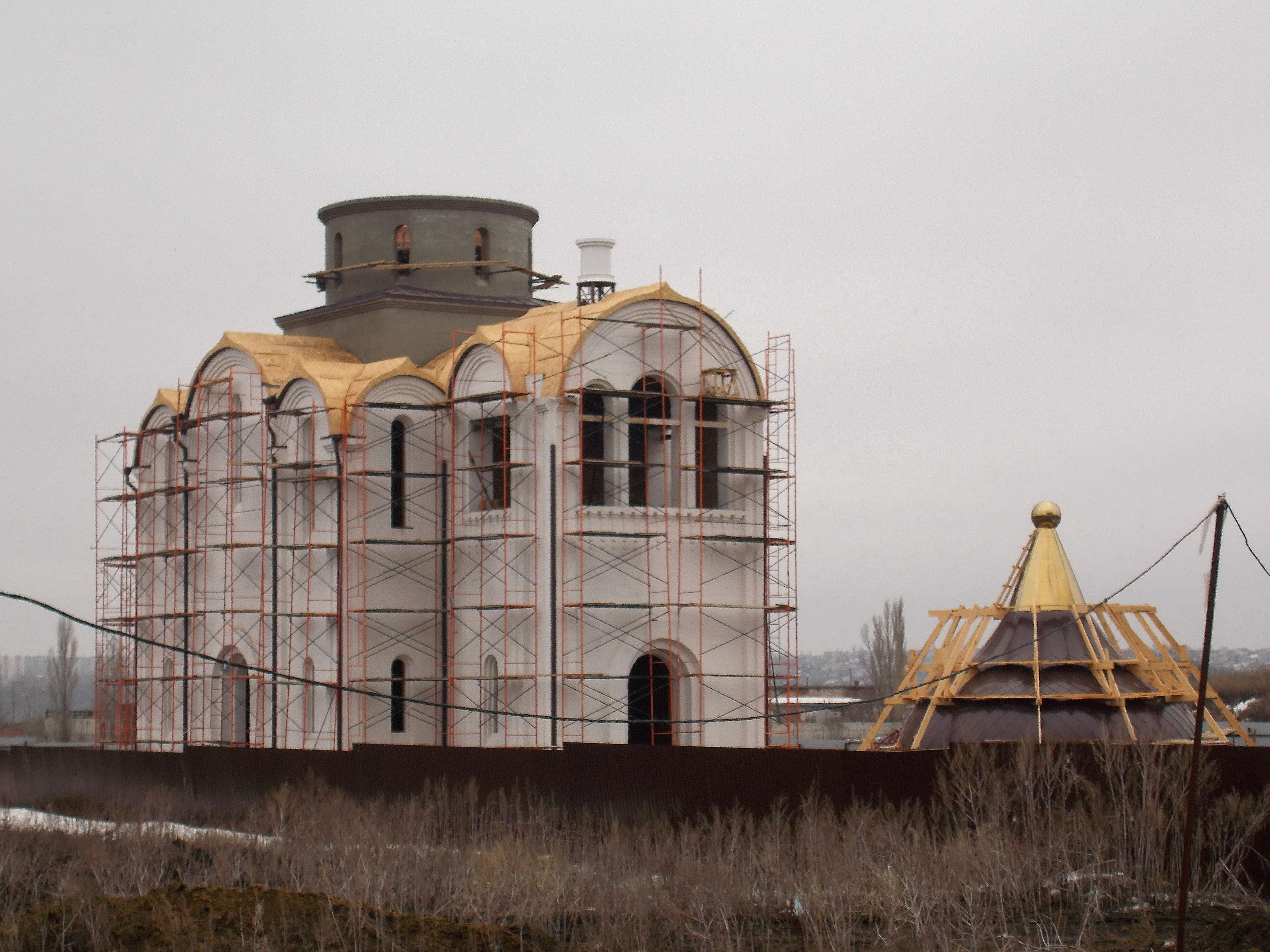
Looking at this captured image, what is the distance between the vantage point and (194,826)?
27828 millimetres

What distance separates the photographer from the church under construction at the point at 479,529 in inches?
1189

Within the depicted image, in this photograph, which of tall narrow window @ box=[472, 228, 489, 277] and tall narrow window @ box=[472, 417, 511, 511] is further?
tall narrow window @ box=[472, 228, 489, 277]

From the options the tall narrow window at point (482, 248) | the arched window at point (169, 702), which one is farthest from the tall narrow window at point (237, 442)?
the tall narrow window at point (482, 248)

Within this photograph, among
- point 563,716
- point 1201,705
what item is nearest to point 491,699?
point 563,716

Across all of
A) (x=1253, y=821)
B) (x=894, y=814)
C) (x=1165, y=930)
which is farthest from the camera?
(x=894, y=814)

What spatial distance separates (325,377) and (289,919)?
1542cm

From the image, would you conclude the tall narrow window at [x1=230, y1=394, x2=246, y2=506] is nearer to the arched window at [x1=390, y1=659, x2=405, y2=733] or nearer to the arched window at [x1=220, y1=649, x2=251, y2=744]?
the arched window at [x1=220, y1=649, x2=251, y2=744]

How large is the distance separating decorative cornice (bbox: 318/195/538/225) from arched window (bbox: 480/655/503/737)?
9.43m

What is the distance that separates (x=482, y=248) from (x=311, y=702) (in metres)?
9.54

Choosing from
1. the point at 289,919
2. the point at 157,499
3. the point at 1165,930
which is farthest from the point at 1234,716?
the point at 157,499

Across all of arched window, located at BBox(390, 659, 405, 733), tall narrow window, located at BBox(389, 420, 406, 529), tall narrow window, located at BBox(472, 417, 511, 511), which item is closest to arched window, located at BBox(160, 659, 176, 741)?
arched window, located at BBox(390, 659, 405, 733)

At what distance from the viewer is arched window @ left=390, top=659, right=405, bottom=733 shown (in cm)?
3191

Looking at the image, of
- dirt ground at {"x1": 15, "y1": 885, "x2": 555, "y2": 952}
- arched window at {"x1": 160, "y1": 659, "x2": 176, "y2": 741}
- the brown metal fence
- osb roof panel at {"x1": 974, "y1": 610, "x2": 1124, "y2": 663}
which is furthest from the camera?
arched window at {"x1": 160, "y1": 659, "x2": 176, "y2": 741}

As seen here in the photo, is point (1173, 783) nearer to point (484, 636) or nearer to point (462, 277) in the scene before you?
point (484, 636)
